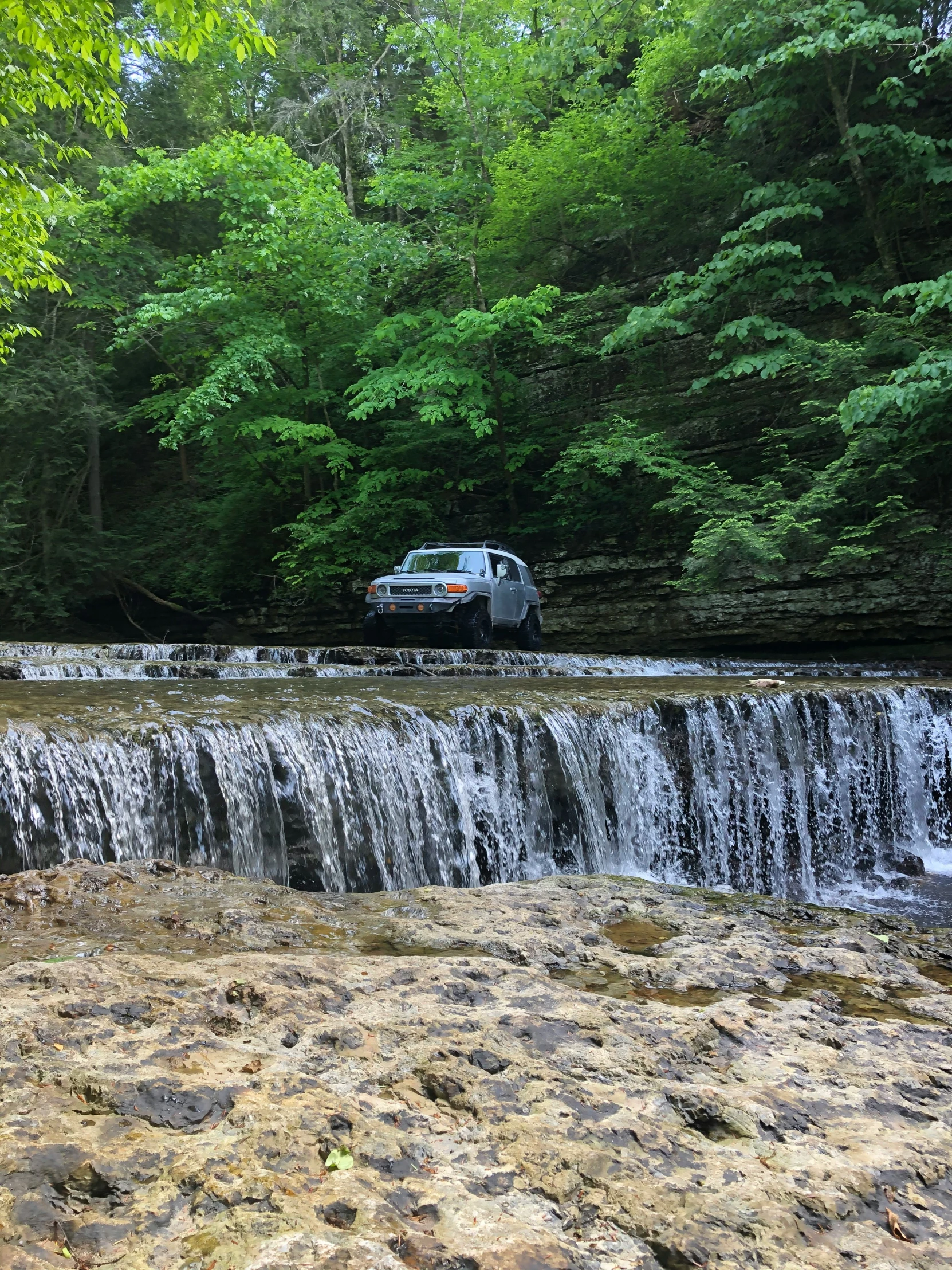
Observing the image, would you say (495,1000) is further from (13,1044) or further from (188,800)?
(188,800)

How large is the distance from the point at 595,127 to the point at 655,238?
267cm

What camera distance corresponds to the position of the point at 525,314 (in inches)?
623

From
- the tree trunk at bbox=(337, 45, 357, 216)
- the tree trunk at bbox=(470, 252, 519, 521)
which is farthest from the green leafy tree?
the tree trunk at bbox=(337, 45, 357, 216)

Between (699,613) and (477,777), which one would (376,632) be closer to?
(699,613)

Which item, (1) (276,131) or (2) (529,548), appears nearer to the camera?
(2) (529,548)

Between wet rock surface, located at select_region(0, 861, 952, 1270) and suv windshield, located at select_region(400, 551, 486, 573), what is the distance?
10.3 metres

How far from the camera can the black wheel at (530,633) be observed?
15.0m

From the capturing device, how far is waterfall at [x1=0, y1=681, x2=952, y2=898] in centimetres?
470

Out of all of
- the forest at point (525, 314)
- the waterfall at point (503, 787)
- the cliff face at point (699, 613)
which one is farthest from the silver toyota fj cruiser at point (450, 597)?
the waterfall at point (503, 787)

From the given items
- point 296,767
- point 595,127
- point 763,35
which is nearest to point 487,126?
point 595,127

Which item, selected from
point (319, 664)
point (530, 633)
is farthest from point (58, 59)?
point (530, 633)

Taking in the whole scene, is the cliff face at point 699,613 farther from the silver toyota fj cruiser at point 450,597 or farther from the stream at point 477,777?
the stream at point 477,777

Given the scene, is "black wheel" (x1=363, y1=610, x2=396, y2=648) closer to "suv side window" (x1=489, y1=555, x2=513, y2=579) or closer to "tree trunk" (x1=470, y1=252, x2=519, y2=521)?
"suv side window" (x1=489, y1=555, x2=513, y2=579)

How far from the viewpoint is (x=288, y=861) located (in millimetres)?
4906
